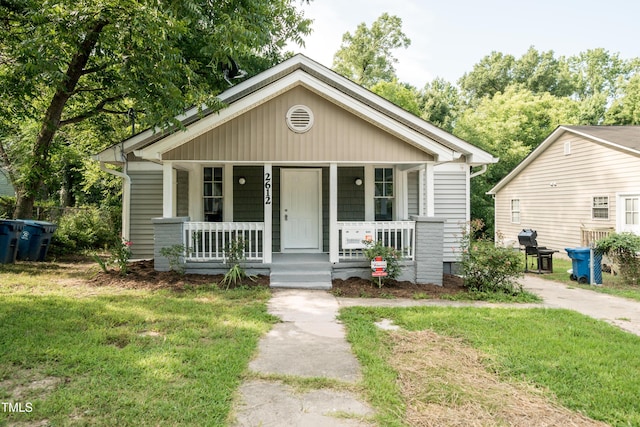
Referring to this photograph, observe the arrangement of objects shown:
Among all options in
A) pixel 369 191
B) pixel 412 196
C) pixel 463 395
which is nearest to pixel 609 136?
pixel 412 196

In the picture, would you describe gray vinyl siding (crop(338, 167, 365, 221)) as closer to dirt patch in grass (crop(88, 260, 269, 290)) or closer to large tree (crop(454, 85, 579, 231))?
dirt patch in grass (crop(88, 260, 269, 290))

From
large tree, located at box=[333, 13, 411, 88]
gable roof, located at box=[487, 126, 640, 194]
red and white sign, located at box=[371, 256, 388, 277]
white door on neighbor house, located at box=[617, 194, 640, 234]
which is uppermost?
large tree, located at box=[333, 13, 411, 88]

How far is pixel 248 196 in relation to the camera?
9508mm

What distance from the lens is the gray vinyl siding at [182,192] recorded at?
9.37 m

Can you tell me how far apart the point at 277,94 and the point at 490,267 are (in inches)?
210

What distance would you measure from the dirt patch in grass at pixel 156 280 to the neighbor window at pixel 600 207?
1187 cm

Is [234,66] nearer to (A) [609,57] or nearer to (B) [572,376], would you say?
(B) [572,376]

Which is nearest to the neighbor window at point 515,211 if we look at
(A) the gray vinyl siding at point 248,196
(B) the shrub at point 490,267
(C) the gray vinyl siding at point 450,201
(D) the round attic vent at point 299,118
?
(C) the gray vinyl siding at point 450,201

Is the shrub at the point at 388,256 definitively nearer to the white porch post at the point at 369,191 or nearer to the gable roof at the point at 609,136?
the white porch post at the point at 369,191

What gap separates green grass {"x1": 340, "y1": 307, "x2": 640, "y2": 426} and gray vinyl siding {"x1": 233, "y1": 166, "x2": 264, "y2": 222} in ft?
14.8

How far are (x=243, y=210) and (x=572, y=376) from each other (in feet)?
24.6

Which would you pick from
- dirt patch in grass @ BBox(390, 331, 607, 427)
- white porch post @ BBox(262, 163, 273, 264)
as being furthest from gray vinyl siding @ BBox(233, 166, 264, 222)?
dirt patch in grass @ BBox(390, 331, 607, 427)

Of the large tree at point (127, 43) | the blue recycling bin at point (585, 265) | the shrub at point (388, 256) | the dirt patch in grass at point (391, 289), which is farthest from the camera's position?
the blue recycling bin at point (585, 265)

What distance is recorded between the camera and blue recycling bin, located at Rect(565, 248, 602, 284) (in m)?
8.79
